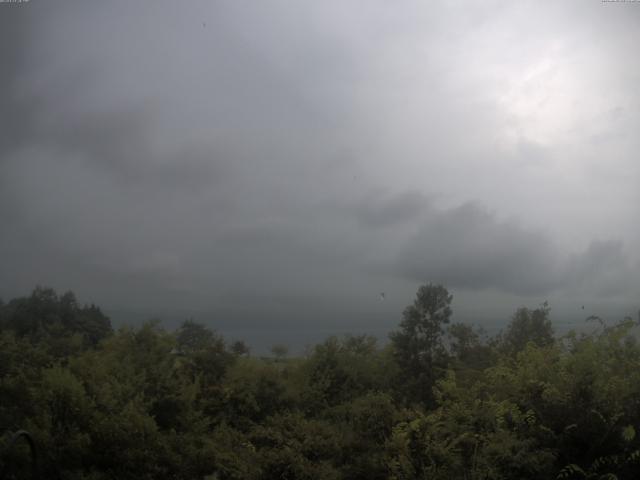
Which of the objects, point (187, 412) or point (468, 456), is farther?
point (187, 412)

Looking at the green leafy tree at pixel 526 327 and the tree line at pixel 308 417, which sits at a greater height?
the green leafy tree at pixel 526 327

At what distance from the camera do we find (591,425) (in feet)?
29.9

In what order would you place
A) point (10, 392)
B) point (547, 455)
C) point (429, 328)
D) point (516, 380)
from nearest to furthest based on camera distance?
point (547, 455) → point (10, 392) → point (516, 380) → point (429, 328)

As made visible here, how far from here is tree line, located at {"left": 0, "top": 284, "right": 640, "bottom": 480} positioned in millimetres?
8953

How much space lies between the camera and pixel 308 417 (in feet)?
53.7

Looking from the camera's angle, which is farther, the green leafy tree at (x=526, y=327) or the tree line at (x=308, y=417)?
the green leafy tree at (x=526, y=327)

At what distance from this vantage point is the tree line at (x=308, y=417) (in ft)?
29.4

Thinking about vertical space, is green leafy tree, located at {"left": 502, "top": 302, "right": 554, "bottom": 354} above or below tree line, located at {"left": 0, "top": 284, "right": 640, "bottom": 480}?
above

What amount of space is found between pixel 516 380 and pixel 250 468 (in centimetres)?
603

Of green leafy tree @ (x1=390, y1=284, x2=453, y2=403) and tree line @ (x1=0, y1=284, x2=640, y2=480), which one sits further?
green leafy tree @ (x1=390, y1=284, x2=453, y2=403)

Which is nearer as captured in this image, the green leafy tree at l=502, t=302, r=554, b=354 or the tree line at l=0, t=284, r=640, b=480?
the tree line at l=0, t=284, r=640, b=480

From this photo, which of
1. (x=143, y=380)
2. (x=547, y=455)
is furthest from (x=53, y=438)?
(x=547, y=455)

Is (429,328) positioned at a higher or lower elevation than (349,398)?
higher

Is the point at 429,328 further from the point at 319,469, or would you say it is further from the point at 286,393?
the point at 319,469
